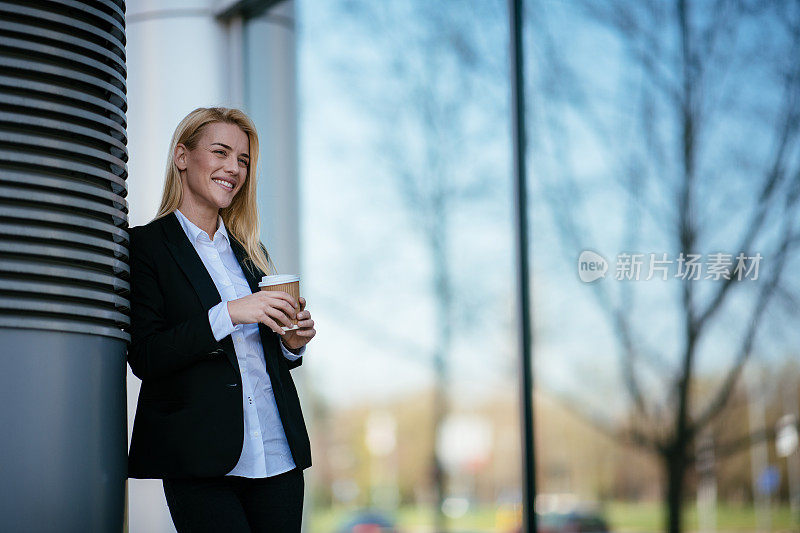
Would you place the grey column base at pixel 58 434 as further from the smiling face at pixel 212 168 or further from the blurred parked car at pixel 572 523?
the blurred parked car at pixel 572 523

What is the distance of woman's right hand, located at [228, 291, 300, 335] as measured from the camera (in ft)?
6.32

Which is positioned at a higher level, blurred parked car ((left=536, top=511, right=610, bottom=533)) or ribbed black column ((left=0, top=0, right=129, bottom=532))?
ribbed black column ((left=0, top=0, right=129, bottom=532))

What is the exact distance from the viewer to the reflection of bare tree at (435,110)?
17.6ft

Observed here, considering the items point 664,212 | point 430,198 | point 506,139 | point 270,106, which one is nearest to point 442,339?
point 430,198

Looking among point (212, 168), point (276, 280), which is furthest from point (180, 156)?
point (276, 280)

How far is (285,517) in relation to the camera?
2107 millimetres

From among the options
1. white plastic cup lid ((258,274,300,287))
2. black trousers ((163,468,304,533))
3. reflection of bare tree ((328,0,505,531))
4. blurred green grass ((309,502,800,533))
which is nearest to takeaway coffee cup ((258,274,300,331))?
white plastic cup lid ((258,274,300,287))

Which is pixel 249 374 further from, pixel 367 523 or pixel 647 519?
pixel 367 523

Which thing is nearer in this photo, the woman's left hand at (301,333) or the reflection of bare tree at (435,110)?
the woman's left hand at (301,333)

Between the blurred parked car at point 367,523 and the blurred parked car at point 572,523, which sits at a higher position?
the blurred parked car at point 572,523

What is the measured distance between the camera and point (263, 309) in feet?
6.33

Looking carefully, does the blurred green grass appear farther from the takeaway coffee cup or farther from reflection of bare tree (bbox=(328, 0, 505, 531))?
the takeaway coffee cup

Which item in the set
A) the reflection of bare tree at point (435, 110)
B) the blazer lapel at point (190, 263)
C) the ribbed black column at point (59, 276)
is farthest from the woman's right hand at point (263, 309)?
the reflection of bare tree at point (435, 110)

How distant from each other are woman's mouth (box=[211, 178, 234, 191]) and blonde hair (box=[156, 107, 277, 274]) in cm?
9
